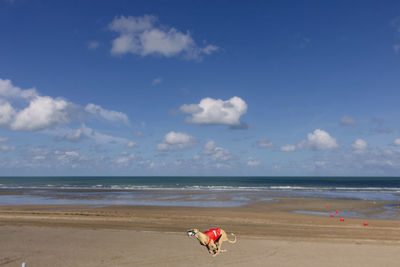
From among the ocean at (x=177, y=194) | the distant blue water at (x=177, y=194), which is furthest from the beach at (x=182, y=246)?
the distant blue water at (x=177, y=194)

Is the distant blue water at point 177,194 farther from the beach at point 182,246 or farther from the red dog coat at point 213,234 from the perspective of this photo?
the red dog coat at point 213,234

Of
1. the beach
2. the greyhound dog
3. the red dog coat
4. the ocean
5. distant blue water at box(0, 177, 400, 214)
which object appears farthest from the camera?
distant blue water at box(0, 177, 400, 214)

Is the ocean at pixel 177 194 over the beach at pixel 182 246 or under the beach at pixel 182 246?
under

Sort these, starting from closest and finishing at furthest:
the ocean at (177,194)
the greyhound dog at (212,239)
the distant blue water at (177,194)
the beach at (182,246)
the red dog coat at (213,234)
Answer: the greyhound dog at (212,239), the red dog coat at (213,234), the beach at (182,246), the ocean at (177,194), the distant blue water at (177,194)

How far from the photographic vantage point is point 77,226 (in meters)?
21.3

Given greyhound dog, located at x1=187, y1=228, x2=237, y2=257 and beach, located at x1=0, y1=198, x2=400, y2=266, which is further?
beach, located at x1=0, y1=198, x2=400, y2=266

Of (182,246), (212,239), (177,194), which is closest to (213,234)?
(212,239)

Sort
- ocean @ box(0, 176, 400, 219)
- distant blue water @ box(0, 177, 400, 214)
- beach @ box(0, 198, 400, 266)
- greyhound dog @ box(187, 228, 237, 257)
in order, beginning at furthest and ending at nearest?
distant blue water @ box(0, 177, 400, 214)
ocean @ box(0, 176, 400, 219)
beach @ box(0, 198, 400, 266)
greyhound dog @ box(187, 228, 237, 257)

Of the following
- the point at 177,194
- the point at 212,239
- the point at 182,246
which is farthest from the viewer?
the point at 177,194

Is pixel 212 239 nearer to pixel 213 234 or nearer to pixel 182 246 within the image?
pixel 213 234

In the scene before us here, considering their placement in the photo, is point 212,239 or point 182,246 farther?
point 182,246

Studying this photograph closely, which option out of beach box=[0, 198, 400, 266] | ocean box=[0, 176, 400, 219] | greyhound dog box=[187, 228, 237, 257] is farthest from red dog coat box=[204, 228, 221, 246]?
ocean box=[0, 176, 400, 219]

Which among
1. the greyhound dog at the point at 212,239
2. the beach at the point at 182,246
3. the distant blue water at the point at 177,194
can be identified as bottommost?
A: the distant blue water at the point at 177,194

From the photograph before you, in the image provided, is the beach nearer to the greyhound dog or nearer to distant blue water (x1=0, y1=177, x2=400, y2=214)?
the greyhound dog
